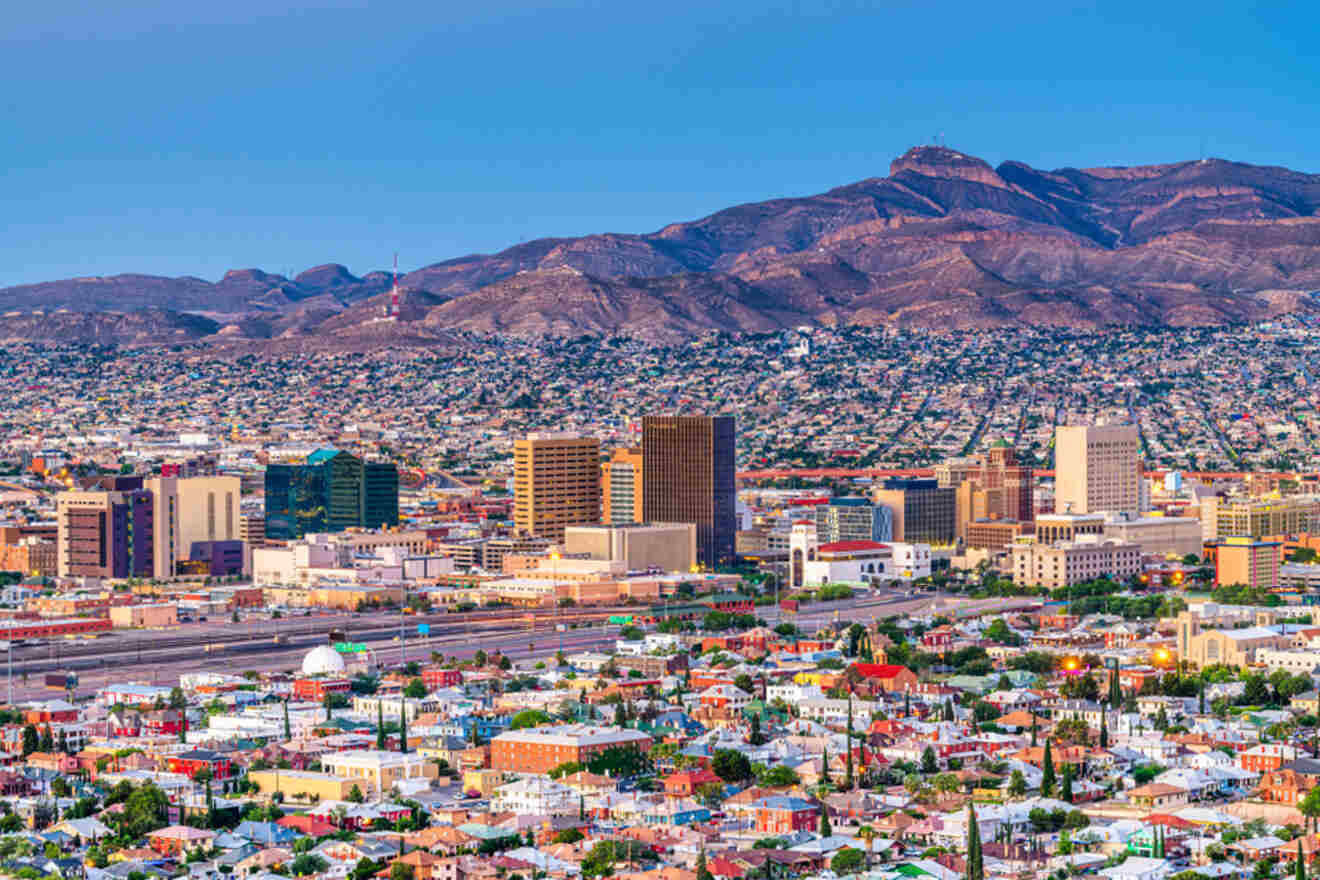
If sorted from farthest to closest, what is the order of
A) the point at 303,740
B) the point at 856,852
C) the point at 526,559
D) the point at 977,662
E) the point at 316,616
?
the point at 526,559 < the point at 316,616 < the point at 977,662 < the point at 303,740 < the point at 856,852

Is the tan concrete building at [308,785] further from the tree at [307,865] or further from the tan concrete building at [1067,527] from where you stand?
the tan concrete building at [1067,527]

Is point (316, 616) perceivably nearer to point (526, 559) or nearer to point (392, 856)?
point (526, 559)

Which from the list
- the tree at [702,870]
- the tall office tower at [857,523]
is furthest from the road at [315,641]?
the tree at [702,870]

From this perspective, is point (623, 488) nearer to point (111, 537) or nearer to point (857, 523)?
point (857, 523)

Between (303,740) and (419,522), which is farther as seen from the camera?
(419,522)

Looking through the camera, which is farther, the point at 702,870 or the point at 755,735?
the point at 755,735

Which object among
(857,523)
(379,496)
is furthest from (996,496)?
(379,496)

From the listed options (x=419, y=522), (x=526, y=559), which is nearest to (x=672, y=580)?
Answer: (x=526, y=559)
